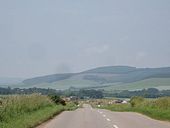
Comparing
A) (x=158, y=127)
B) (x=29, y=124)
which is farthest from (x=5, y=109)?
(x=158, y=127)

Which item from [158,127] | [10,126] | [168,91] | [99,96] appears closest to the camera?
[10,126]

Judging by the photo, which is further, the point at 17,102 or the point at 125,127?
the point at 17,102

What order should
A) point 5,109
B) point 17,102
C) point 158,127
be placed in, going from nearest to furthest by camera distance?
point 158,127
point 5,109
point 17,102

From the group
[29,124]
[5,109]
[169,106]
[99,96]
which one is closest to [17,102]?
[5,109]

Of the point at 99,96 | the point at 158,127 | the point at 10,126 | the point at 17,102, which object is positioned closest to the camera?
the point at 10,126

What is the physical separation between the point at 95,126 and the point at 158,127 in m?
3.25

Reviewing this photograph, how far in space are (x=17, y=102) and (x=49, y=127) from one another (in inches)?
277

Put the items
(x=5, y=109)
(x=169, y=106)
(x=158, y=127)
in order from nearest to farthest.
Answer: (x=158, y=127), (x=5, y=109), (x=169, y=106)

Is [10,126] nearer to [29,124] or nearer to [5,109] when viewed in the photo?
[29,124]

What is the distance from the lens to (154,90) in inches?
5089

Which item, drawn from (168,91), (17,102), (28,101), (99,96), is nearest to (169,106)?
(28,101)

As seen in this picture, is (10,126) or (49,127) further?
(49,127)

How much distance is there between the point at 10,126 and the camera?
21047 millimetres

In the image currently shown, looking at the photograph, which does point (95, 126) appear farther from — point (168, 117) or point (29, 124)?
point (168, 117)
